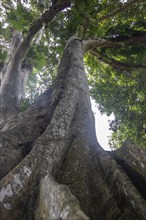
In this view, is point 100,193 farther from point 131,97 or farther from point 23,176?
point 131,97

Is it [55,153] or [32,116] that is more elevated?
[32,116]

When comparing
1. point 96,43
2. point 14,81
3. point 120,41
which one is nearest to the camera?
point 14,81

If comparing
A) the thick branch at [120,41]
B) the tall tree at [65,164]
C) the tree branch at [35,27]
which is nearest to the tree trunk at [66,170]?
the tall tree at [65,164]

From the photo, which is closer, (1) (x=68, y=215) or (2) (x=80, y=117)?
(1) (x=68, y=215)

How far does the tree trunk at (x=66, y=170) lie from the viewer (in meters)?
2.21

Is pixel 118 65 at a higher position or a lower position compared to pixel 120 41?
lower

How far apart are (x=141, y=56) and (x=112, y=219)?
917 centimetres

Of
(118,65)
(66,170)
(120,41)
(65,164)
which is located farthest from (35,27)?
(66,170)

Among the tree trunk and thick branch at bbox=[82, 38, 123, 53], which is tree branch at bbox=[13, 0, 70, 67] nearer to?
thick branch at bbox=[82, 38, 123, 53]

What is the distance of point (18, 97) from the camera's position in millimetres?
6387

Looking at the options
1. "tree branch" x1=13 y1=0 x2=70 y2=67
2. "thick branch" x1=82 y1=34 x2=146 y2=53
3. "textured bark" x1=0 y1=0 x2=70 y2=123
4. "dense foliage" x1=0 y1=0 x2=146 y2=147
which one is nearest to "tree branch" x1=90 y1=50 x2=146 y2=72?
"dense foliage" x1=0 y1=0 x2=146 y2=147

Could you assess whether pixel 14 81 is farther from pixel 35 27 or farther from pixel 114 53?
pixel 114 53

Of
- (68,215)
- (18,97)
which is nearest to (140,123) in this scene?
(18,97)

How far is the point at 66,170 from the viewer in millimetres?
3109
